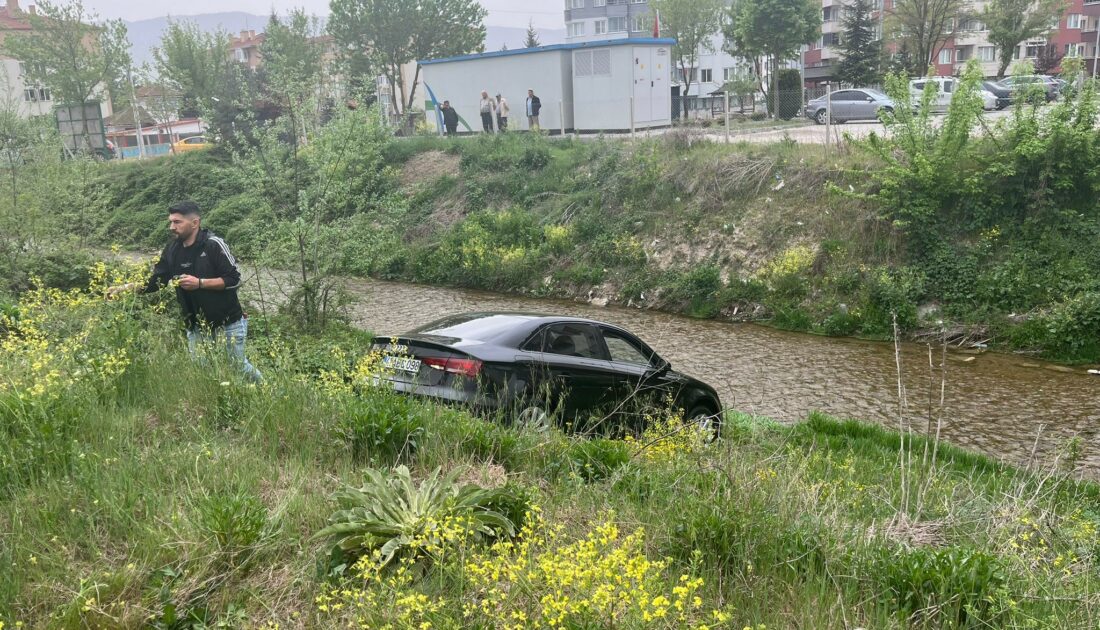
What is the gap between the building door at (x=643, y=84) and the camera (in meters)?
29.2

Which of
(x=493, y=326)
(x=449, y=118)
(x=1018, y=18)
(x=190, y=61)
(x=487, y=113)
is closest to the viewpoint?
(x=493, y=326)

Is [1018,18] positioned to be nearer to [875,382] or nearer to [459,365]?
[875,382]

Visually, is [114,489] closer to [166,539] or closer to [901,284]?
[166,539]

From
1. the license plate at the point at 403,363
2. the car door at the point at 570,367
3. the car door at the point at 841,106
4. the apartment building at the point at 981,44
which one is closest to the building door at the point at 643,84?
the car door at the point at 841,106

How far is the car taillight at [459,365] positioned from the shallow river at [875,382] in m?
2.46

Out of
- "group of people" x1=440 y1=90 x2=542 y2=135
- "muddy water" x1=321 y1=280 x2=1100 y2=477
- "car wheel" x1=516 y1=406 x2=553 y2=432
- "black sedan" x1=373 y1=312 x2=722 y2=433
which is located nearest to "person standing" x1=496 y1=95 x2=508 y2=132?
"group of people" x1=440 y1=90 x2=542 y2=135

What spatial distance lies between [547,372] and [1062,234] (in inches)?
488

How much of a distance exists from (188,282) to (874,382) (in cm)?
977

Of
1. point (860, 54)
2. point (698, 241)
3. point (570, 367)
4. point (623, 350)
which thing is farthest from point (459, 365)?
point (860, 54)

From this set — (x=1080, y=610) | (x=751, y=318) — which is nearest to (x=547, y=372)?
(x=1080, y=610)

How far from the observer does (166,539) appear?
411 centimetres

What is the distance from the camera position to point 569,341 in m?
8.57

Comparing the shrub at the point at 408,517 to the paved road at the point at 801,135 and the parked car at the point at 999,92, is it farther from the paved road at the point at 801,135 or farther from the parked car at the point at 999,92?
the parked car at the point at 999,92

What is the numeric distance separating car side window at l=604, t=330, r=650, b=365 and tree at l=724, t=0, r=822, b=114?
107 feet
